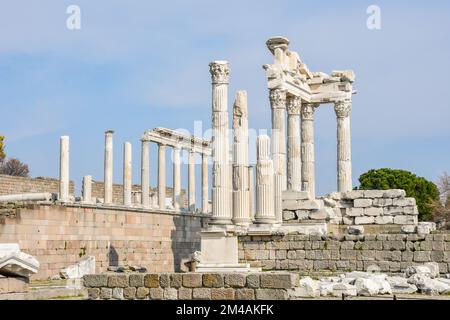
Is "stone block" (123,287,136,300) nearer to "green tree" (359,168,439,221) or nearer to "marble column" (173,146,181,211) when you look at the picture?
"marble column" (173,146,181,211)

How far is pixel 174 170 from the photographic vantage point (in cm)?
4600

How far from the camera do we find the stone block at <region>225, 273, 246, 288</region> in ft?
42.0

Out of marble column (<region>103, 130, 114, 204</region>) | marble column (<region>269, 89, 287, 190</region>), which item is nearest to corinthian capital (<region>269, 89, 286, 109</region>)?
marble column (<region>269, 89, 287, 190</region>)

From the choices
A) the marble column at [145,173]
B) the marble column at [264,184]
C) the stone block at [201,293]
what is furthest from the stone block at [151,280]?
the marble column at [145,173]

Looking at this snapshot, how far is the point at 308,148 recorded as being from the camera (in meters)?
35.9

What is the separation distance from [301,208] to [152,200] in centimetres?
1883

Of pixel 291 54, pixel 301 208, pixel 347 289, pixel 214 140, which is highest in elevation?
pixel 291 54

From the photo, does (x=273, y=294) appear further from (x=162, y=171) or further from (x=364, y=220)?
(x=162, y=171)

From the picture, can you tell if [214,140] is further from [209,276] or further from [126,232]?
[209,276]

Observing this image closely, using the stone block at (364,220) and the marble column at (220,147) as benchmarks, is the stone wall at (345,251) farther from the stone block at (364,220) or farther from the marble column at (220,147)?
the stone block at (364,220)

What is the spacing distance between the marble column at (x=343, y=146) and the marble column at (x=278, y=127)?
155 inches

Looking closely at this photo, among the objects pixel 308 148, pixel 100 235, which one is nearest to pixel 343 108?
pixel 308 148
